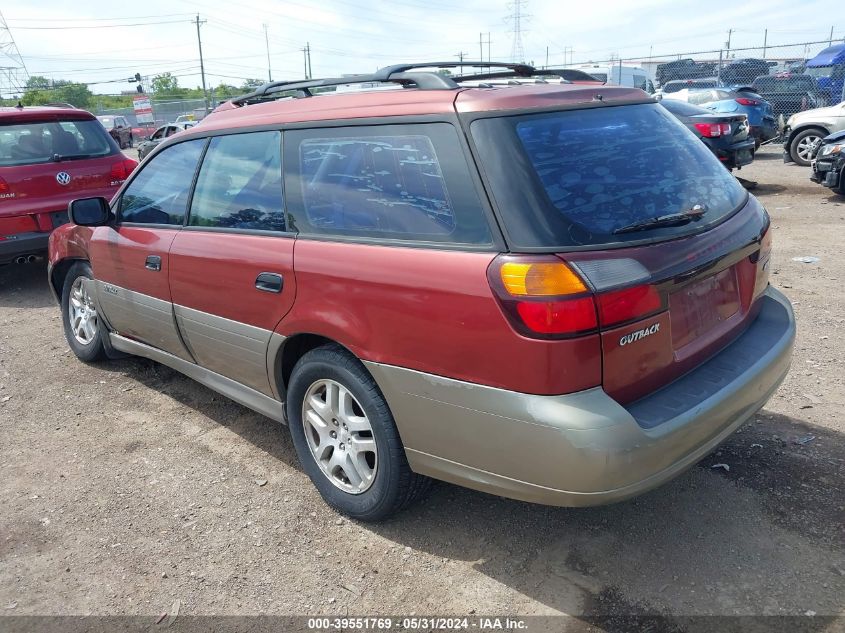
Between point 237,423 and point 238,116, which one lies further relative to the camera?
point 237,423

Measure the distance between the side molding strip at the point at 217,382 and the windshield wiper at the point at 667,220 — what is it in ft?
6.13

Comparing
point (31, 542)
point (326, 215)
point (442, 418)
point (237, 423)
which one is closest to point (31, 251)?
point (237, 423)

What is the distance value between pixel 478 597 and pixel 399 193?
62.8 inches

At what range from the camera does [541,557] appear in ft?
9.36

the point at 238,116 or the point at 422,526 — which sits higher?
the point at 238,116

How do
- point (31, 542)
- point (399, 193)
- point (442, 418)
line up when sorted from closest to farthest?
1. point (442, 418)
2. point (399, 193)
3. point (31, 542)

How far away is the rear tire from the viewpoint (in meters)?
13.2

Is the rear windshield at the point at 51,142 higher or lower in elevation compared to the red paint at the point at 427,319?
higher

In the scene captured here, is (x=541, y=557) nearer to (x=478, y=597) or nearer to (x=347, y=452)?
(x=478, y=597)

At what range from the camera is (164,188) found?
4074 mm

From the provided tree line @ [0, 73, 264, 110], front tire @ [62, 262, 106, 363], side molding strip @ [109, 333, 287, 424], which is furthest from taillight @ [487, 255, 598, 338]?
tree line @ [0, 73, 264, 110]

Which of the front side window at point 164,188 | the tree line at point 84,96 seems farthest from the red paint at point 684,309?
the tree line at point 84,96

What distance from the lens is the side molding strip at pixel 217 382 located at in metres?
3.47

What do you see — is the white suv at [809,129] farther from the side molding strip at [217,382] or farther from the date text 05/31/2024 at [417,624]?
the date text 05/31/2024 at [417,624]
